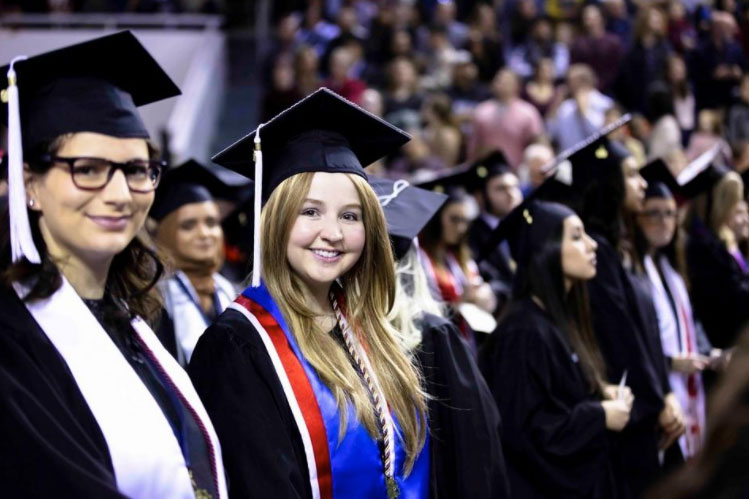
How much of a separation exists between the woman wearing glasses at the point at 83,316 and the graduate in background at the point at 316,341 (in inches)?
9.8

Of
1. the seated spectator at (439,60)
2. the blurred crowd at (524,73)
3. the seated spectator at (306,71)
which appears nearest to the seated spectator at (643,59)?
the blurred crowd at (524,73)

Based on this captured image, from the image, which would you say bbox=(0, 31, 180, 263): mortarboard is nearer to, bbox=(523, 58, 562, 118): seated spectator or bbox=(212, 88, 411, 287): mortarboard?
bbox=(212, 88, 411, 287): mortarboard

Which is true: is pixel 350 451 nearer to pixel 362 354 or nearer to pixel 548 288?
pixel 362 354

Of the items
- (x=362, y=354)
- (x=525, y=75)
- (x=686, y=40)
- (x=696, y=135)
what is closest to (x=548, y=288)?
(x=362, y=354)

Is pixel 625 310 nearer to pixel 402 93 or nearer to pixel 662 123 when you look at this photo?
pixel 662 123

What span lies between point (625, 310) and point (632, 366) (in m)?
Answer: 0.28

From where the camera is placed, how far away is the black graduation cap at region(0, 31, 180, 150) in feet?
8.05

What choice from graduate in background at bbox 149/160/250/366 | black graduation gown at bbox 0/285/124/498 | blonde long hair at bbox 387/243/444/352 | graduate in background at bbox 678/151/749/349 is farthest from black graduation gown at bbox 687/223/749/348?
black graduation gown at bbox 0/285/124/498

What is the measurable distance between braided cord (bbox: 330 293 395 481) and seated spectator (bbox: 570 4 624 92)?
28.3 feet

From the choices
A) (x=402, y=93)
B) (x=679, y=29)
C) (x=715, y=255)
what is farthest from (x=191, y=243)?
(x=679, y=29)

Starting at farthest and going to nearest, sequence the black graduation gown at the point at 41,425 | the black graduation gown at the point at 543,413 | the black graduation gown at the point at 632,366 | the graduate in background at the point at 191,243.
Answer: the black graduation gown at the point at 632,366
the graduate in background at the point at 191,243
the black graduation gown at the point at 543,413
the black graduation gown at the point at 41,425

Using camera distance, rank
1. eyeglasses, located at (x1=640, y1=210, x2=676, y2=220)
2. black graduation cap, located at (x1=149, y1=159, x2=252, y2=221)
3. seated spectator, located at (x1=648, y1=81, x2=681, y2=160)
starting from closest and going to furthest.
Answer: black graduation cap, located at (x1=149, y1=159, x2=252, y2=221) → eyeglasses, located at (x1=640, y1=210, x2=676, y2=220) → seated spectator, located at (x1=648, y1=81, x2=681, y2=160)

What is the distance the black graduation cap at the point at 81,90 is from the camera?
246cm

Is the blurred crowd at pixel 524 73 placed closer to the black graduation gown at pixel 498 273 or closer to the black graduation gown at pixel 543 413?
the black graduation gown at pixel 498 273
